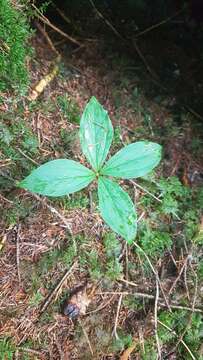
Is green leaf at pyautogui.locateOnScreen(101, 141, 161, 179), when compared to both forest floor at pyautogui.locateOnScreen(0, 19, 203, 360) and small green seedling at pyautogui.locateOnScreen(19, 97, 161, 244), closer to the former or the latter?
small green seedling at pyautogui.locateOnScreen(19, 97, 161, 244)

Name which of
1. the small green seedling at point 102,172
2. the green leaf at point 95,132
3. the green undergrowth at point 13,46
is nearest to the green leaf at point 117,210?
the small green seedling at point 102,172

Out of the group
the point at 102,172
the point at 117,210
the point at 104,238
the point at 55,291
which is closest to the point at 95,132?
the point at 102,172

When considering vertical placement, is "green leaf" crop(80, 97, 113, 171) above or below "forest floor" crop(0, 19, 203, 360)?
above

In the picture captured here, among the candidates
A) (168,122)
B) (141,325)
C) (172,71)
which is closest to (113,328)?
(141,325)

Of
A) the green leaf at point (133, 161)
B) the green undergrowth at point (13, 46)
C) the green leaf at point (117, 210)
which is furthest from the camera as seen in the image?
the green undergrowth at point (13, 46)

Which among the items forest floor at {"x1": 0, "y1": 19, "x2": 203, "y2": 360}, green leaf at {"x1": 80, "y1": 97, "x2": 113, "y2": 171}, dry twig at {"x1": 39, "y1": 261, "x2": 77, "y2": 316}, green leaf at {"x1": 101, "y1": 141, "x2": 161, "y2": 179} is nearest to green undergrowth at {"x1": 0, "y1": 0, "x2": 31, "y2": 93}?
forest floor at {"x1": 0, "y1": 19, "x2": 203, "y2": 360}

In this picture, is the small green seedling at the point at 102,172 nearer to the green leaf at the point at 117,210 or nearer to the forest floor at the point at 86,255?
the green leaf at the point at 117,210
